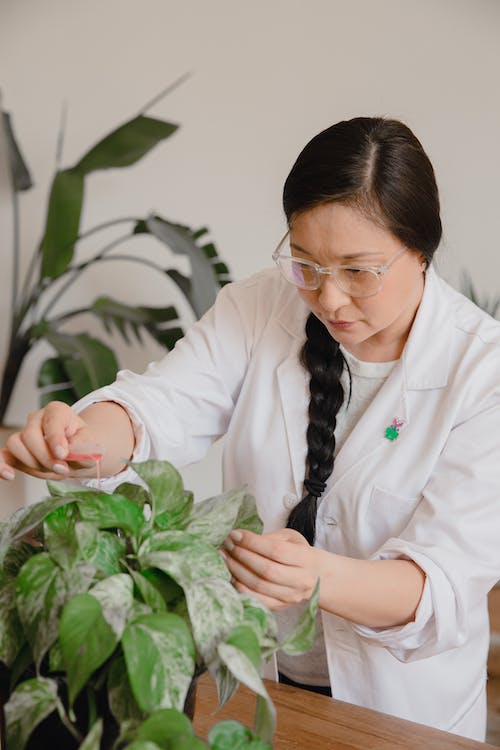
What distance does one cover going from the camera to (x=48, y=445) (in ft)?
4.47

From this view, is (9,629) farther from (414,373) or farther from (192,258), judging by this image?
(192,258)

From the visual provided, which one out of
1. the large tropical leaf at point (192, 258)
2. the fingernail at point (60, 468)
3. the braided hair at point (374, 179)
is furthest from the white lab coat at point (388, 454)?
the large tropical leaf at point (192, 258)

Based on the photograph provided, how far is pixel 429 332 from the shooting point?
1642mm

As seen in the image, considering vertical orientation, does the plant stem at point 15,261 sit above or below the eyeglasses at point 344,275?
below

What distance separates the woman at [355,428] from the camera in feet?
4.56

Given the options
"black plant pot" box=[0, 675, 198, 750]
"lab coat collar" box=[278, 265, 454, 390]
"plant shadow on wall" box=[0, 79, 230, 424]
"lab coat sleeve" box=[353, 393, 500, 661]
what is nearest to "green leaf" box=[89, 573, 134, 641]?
"black plant pot" box=[0, 675, 198, 750]

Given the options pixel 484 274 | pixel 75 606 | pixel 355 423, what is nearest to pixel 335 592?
pixel 355 423

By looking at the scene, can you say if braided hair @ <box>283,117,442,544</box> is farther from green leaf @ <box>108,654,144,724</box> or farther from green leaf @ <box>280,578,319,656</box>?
green leaf @ <box>108,654,144,724</box>

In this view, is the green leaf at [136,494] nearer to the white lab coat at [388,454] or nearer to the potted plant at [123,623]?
the potted plant at [123,623]

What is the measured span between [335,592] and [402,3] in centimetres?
232

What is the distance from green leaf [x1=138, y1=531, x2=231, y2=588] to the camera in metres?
0.89

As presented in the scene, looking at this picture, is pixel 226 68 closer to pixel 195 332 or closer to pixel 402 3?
pixel 402 3

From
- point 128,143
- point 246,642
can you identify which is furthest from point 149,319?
point 246,642

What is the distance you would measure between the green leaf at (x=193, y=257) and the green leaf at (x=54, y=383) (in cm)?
44
